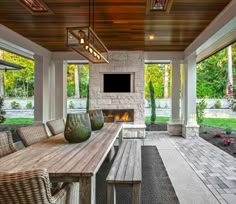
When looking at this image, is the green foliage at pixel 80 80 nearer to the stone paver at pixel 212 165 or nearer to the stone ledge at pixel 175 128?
the stone ledge at pixel 175 128

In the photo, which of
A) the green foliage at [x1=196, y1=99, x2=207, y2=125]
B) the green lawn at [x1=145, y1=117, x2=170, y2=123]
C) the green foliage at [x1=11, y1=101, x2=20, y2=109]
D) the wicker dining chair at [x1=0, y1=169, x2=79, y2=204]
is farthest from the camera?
the green foliage at [x1=11, y1=101, x2=20, y2=109]

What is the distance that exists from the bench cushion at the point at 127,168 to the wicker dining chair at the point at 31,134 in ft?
3.37

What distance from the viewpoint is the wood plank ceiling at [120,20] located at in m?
4.00

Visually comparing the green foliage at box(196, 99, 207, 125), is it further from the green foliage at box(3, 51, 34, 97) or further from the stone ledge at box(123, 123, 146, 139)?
the green foliage at box(3, 51, 34, 97)

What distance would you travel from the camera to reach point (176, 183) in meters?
3.69

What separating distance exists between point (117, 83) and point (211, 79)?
19.9ft

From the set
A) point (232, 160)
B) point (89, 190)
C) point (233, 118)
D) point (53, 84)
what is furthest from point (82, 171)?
point (233, 118)

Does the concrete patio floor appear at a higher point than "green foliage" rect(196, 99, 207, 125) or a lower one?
lower

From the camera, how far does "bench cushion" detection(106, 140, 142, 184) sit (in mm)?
2576

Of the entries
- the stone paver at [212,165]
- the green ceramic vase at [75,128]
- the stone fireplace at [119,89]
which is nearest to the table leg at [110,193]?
the green ceramic vase at [75,128]

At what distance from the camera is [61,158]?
7.70ft

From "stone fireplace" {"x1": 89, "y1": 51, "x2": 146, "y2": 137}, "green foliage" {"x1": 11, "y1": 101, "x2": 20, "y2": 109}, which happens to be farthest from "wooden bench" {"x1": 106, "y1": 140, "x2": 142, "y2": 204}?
"green foliage" {"x1": 11, "y1": 101, "x2": 20, "y2": 109}

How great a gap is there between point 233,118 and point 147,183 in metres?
8.87

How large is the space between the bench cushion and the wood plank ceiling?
2.22m
